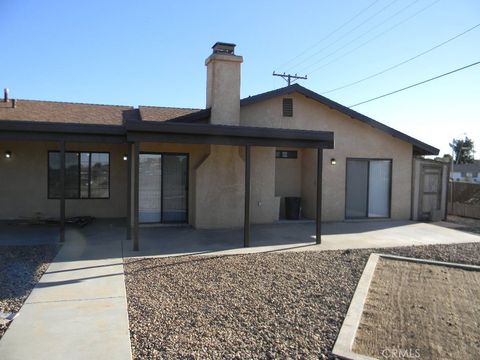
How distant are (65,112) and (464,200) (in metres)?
16.3

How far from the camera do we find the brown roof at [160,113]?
13.0 m

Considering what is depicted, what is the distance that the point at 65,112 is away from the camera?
1440 centimetres

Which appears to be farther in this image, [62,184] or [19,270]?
[62,184]

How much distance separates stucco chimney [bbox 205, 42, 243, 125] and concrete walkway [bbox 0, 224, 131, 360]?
5.67m

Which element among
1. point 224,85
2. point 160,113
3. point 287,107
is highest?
point 224,85

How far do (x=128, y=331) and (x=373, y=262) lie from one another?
5161 millimetres

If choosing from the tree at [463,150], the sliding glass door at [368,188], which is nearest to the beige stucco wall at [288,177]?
the sliding glass door at [368,188]

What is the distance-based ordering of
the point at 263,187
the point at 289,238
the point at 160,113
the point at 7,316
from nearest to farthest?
the point at 7,316
the point at 289,238
the point at 263,187
the point at 160,113

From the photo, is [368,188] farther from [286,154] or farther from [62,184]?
[62,184]

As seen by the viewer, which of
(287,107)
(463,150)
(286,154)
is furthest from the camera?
(463,150)

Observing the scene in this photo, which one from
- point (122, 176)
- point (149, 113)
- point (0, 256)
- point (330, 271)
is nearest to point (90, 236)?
point (0, 256)

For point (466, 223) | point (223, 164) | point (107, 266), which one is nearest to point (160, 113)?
point (223, 164)

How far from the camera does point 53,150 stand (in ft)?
43.7

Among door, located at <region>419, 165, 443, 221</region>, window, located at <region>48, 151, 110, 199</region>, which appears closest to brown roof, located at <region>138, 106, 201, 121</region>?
window, located at <region>48, 151, 110, 199</region>
